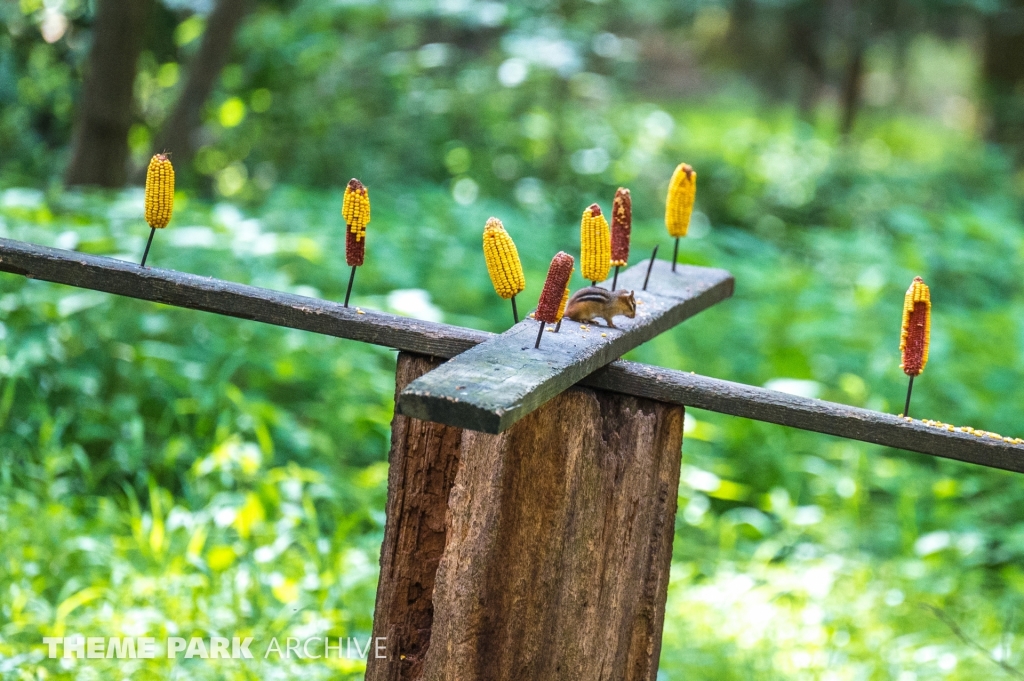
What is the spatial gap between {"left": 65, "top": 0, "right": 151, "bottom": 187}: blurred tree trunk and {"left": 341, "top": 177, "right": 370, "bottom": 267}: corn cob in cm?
270

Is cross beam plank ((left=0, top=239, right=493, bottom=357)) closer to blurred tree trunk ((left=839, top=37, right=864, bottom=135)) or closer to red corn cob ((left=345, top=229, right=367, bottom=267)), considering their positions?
red corn cob ((left=345, top=229, right=367, bottom=267))

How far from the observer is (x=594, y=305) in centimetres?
139

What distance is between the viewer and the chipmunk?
1.38 m

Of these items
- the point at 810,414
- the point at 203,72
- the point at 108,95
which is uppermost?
the point at 203,72

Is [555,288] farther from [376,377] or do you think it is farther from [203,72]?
[203,72]

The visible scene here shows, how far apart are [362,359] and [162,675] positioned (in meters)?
1.48

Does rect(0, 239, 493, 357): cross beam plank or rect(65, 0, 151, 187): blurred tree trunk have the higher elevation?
rect(65, 0, 151, 187): blurred tree trunk

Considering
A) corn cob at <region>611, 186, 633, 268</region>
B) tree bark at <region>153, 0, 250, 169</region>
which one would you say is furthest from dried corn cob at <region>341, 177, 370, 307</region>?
tree bark at <region>153, 0, 250, 169</region>

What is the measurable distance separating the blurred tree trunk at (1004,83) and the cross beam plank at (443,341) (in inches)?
277

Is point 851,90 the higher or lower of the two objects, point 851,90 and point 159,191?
the higher

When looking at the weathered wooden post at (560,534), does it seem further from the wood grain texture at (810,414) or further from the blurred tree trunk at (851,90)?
the blurred tree trunk at (851,90)

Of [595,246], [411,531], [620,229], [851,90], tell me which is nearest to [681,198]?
[620,229]

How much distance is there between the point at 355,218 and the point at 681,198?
1.76ft

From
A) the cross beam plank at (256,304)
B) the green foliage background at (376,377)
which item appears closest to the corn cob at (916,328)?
the cross beam plank at (256,304)
